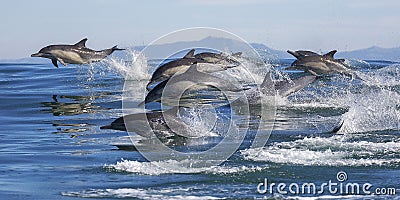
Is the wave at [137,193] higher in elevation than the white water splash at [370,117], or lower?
lower

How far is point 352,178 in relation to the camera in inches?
350

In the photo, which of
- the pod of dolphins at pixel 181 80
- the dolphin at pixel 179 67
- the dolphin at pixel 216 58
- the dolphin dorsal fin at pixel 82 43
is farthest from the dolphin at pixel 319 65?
the dolphin at pixel 179 67

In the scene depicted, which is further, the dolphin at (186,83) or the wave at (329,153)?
the dolphin at (186,83)

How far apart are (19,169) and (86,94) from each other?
11.6m

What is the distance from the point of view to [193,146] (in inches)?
441

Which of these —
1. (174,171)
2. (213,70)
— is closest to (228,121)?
(213,70)

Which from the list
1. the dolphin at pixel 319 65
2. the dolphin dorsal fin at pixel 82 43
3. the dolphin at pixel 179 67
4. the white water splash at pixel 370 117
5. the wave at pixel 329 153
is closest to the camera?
the wave at pixel 329 153

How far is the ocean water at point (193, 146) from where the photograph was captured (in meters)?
8.38

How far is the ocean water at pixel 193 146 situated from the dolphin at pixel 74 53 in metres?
2.93

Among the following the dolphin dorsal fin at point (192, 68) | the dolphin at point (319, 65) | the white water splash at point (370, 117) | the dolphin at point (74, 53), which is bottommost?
the white water splash at point (370, 117)

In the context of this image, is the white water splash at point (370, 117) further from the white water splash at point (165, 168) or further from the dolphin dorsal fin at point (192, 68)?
the white water splash at point (165, 168)

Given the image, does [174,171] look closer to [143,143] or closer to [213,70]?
[143,143]

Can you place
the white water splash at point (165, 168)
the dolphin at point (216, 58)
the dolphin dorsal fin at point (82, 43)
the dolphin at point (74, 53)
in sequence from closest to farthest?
the white water splash at point (165, 168) → the dolphin at point (216, 58) → the dolphin at point (74, 53) → the dolphin dorsal fin at point (82, 43)

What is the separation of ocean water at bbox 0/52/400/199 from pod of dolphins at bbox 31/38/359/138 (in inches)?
11.8
